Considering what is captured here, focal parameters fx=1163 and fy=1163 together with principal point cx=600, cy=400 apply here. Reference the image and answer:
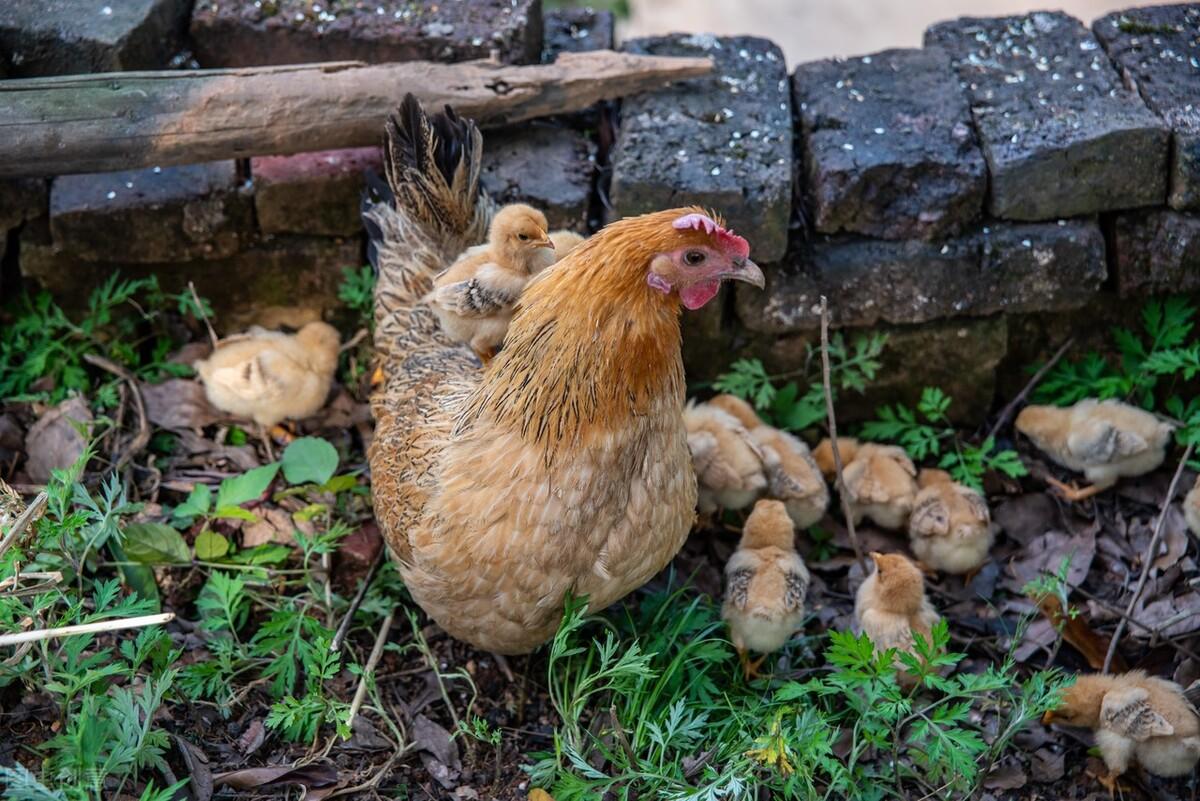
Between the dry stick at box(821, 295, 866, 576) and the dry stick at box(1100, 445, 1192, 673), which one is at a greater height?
the dry stick at box(821, 295, 866, 576)

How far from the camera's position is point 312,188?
4.36 m

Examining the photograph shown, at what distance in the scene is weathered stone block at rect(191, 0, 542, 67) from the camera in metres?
4.45

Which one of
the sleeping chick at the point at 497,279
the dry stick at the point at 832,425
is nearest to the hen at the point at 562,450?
the sleeping chick at the point at 497,279

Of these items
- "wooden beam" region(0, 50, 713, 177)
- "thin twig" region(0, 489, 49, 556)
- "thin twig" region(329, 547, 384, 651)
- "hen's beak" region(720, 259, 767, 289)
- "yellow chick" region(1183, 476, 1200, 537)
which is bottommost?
"thin twig" region(329, 547, 384, 651)

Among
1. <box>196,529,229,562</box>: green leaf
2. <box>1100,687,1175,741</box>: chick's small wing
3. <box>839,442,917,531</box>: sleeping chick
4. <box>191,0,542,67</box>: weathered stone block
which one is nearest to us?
<box>1100,687,1175,741</box>: chick's small wing

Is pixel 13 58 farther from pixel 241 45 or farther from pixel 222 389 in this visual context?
pixel 222 389

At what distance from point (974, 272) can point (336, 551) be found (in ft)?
8.16

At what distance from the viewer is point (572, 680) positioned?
368cm

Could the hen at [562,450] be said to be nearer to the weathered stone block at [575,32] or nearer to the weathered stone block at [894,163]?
the weathered stone block at [894,163]

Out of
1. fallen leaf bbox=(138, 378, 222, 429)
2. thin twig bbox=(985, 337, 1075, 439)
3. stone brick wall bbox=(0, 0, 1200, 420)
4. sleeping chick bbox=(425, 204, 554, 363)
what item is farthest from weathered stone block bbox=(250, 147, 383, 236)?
thin twig bbox=(985, 337, 1075, 439)

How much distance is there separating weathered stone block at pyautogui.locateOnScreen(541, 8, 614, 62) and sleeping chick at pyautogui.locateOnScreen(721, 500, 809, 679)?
2085mm

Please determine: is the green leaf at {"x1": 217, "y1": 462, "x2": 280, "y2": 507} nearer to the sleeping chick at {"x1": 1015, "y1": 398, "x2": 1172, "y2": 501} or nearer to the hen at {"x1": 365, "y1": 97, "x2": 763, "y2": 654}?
the hen at {"x1": 365, "y1": 97, "x2": 763, "y2": 654}

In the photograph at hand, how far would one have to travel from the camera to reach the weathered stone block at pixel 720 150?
407 cm

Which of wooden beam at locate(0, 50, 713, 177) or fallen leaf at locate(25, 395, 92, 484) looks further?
fallen leaf at locate(25, 395, 92, 484)
